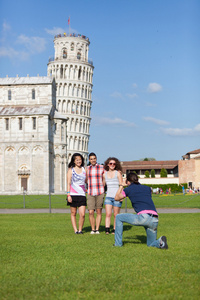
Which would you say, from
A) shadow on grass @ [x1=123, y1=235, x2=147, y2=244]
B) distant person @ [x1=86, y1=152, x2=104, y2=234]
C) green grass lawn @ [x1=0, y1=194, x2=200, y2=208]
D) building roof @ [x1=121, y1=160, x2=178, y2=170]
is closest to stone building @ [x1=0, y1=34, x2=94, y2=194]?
green grass lawn @ [x1=0, y1=194, x2=200, y2=208]

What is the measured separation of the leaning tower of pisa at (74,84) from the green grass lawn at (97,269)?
90373 mm

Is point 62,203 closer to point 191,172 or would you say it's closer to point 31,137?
point 31,137

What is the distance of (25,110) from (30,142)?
5112 millimetres

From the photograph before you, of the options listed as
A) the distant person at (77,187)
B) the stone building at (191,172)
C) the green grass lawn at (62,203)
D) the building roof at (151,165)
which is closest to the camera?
the distant person at (77,187)

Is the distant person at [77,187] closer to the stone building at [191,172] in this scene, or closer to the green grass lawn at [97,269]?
the green grass lawn at [97,269]

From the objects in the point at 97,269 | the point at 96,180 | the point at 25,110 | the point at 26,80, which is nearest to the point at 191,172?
the point at 25,110

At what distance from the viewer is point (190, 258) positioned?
24.8ft

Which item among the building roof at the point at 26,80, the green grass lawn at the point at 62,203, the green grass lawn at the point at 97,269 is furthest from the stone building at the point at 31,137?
the green grass lawn at the point at 97,269

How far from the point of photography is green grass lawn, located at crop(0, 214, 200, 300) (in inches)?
211

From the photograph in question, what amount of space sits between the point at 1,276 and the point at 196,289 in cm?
261

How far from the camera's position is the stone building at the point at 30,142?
6738 centimetres

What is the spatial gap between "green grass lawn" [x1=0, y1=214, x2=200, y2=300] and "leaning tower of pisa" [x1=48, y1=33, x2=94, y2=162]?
3558 inches

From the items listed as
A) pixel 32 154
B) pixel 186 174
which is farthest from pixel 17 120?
pixel 186 174

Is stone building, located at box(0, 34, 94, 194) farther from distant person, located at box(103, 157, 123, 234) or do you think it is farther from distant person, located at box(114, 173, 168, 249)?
distant person, located at box(114, 173, 168, 249)
